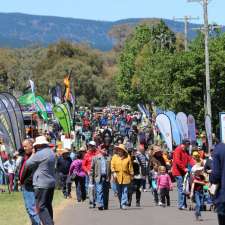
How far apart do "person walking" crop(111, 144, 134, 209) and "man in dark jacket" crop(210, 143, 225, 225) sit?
10.7m

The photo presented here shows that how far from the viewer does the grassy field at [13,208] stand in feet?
65.8

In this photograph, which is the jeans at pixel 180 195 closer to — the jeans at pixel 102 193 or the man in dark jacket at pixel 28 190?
the jeans at pixel 102 193

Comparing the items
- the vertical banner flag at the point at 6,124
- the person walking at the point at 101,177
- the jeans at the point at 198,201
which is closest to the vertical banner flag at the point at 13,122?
the vertical banner flag at the point at 6,124

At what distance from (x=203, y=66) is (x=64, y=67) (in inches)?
2785

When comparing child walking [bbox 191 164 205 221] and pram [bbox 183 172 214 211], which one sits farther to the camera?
pram [bbox 183 172 214 211]

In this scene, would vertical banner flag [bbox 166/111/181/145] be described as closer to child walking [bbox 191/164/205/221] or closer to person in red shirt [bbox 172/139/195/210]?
person in red shirt [bbox 172/139/195/210]

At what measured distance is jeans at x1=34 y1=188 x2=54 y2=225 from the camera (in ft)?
50.1

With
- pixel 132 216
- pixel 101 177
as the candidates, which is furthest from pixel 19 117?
pixel 132 216

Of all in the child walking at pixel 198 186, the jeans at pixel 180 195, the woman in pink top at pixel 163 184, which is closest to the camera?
the child walking at pixel 198 186

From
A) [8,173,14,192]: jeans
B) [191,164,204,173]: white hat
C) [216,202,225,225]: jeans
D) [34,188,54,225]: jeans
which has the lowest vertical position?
[8,173,14,192]: jeans

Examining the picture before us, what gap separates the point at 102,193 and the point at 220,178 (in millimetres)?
11220

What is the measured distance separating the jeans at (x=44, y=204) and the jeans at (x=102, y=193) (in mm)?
7663

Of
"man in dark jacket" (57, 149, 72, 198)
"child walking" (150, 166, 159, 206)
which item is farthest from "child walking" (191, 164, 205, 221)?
"man in dark jacket" (57, 149, 72, 198)

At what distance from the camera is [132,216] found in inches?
826
